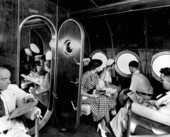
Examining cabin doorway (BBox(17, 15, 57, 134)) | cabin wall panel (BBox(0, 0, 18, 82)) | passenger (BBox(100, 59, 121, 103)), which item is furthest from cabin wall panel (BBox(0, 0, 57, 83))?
passenger (BBox(100, 59, 121, 103))

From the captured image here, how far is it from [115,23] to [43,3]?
226 cm

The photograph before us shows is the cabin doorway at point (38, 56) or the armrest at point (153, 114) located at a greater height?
the cabin doorway at point (38, 56)

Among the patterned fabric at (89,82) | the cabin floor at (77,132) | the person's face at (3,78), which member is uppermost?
the person's face at (3,78)

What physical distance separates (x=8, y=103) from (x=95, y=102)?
1.70 m

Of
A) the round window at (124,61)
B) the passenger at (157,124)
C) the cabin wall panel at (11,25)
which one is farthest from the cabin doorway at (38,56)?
the round window at (124,61)

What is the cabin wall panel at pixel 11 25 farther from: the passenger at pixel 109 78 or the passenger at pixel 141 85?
the passenger at pixel 141 85

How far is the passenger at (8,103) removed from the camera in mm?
1941

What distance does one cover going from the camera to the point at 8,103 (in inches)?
87.0

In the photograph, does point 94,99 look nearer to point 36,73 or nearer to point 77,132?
point 77,132

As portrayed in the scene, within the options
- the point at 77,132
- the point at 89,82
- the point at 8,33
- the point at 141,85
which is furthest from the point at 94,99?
the point at 8,33

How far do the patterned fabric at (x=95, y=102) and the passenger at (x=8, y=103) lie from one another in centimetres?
131

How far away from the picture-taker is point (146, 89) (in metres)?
3.60

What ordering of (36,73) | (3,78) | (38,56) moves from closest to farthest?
(3,78) → (36,73) → (38,56)

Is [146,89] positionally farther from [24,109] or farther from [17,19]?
[17,19]
